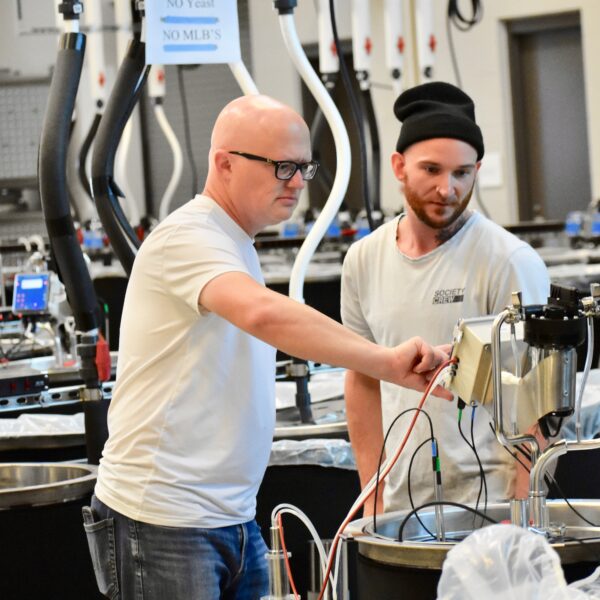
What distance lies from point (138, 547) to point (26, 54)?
894 centimetres

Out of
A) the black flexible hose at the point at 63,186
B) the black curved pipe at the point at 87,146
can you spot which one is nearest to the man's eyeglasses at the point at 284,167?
the black flexible hose at the point at 63,186

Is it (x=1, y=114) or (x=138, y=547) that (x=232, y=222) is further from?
(x=1, y=114)

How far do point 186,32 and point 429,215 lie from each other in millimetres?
955

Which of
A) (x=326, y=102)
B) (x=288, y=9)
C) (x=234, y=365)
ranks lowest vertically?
(x=234, y=365)

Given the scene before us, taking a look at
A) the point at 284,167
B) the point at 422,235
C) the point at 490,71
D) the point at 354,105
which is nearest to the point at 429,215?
the point at 422,235

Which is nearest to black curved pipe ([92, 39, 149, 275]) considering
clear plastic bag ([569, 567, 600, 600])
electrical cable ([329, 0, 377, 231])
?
electrical cable ([329, 0, 377, 231])

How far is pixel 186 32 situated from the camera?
2984mm

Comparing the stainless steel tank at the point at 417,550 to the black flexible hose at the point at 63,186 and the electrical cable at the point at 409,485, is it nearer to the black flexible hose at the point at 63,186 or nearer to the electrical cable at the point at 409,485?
the electrical cable at the point at 409,485

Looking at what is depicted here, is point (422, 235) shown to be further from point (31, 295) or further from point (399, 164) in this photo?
point (31, 295)

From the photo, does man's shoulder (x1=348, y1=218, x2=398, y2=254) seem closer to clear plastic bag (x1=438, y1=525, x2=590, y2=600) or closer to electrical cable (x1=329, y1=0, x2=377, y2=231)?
clear plastic bag (x1=438, y1=525, x2=590, y2=600)

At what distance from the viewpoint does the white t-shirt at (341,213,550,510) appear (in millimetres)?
2256

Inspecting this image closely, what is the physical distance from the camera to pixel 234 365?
1960mm

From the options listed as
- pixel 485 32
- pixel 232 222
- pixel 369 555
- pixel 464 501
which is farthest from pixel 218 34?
pixel 485 32

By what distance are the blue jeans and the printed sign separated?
1250 mm
